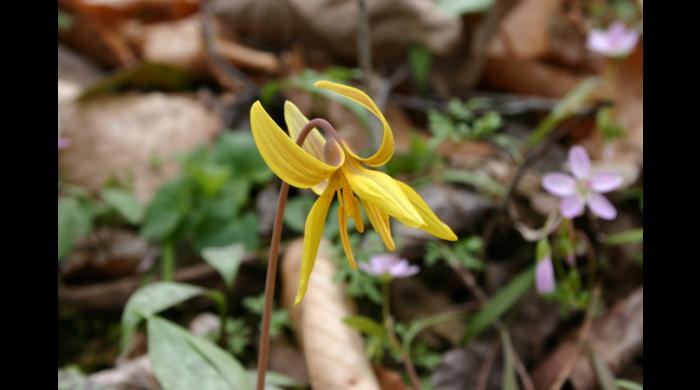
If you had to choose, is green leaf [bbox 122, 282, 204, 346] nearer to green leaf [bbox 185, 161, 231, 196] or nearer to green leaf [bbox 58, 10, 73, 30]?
green leaf [bbox 185, 161, 231, 196]

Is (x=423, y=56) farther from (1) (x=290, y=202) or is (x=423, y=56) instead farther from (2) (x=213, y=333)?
(2) (x=213, y=333)

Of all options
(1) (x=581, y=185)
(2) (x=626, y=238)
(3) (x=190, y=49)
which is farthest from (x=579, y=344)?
(3) (x=190, y=49)

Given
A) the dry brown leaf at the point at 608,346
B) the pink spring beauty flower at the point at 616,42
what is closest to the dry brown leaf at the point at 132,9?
the pink spring beauty flower at the point at 616,42

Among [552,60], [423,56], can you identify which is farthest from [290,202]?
[552,60]

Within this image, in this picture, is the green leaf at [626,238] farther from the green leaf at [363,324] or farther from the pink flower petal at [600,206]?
the green leaf at [363,324]

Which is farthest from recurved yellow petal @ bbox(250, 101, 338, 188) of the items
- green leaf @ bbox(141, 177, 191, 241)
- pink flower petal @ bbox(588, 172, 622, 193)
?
green leaf @ bbox(141, 177, 191, 241)

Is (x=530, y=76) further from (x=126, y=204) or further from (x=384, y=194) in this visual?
(x=384, y=194)

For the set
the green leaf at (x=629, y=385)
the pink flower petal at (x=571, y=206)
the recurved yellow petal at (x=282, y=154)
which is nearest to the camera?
the recurved yellow petal at (x=282, y=154)
